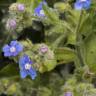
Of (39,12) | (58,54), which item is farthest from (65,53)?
(39,12)

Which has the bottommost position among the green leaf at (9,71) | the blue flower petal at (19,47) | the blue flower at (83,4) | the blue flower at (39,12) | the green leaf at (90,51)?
the green leaf at (9,71)

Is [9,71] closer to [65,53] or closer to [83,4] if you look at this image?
[65,53]

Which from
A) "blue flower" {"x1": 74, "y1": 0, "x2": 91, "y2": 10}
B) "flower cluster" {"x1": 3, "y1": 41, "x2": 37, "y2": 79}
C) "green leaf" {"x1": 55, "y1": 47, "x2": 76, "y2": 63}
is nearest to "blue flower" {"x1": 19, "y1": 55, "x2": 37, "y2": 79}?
"flower cluster" {"x1": 3, "y1": 41, "x2": 37, "y2": 79}

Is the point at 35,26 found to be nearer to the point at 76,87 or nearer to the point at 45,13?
the point at 45,13

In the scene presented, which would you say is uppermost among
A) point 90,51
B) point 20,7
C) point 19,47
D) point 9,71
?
point 20,7

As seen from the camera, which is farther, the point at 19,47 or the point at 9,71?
the point at 9,71

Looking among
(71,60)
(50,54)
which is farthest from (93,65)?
(50,54)

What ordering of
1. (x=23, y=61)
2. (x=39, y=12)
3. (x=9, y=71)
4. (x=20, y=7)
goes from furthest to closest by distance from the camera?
(x=9, y=71)
(x=39, y=12)
(x=20, y=7)
(x=23, y=61)

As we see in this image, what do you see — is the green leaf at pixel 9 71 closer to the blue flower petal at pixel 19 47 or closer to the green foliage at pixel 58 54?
the green foliage at pixel 58 54

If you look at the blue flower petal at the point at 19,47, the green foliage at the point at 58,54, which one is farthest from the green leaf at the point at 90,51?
the blue flower petal at the point at 19,47
